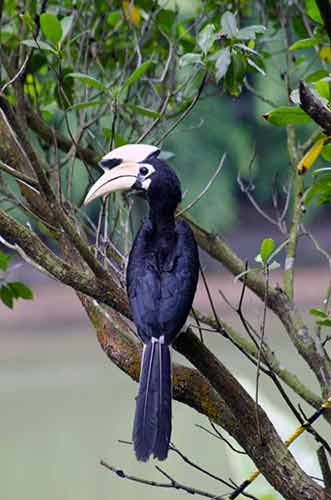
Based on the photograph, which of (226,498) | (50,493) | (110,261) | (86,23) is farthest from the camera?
(50,493)

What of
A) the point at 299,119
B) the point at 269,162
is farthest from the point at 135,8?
the point at 269,162

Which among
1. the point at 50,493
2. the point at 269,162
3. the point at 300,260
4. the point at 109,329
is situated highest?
the point at 269,162

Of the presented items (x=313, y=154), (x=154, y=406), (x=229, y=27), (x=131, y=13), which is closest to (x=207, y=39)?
(x=229, y=27)

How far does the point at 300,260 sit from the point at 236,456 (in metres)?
8.77

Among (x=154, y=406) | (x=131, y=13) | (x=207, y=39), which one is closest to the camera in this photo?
(x=154, y=406)

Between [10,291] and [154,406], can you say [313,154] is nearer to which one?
[154,406]

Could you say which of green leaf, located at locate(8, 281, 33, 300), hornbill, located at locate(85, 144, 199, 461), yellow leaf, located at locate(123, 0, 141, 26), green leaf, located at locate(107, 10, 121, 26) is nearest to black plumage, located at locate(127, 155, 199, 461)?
hornbill, located at locate(85, 144, 199, 461)

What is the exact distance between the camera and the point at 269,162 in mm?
11344

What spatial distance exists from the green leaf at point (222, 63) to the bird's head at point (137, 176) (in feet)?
0.57

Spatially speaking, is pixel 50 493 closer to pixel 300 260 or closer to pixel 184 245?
pixel 184 245

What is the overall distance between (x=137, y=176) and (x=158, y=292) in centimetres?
18

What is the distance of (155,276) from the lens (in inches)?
58.4

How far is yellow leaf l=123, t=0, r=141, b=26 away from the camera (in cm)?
205

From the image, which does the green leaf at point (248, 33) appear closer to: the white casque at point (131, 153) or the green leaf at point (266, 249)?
the white casque at point (131, 153)
